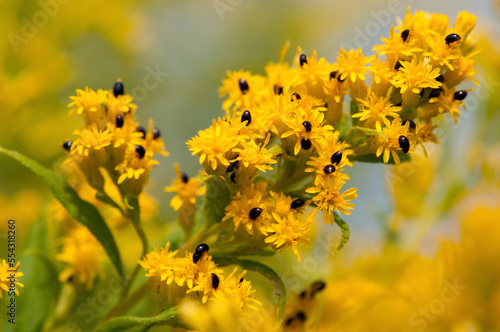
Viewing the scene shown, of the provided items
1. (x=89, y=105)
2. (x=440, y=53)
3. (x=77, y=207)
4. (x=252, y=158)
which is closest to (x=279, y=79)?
(x=252, y=158)

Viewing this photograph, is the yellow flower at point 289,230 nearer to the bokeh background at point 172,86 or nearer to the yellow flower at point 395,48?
the yellow flower at point 395,48

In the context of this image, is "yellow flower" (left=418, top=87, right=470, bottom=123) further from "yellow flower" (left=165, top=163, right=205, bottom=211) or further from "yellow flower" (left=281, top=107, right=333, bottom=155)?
"yellow flower" (left=165, top=163, right=205, bottom=211)

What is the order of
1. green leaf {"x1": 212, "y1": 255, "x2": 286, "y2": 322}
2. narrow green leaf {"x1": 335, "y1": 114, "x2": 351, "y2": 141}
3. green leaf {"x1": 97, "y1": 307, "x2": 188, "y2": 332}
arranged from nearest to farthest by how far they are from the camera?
green leaf {"x1": 97, "y1": 307, "x2": 188, "y2": 332} < green leaf {"x1": 212, "y1": 255, "x2": 286, "y2": 322} < narrow green leaf {"x1": 335, "y1": 114, "x2": 351, "y2": 141}

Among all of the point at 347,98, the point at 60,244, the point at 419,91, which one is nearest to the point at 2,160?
the point at 60,244

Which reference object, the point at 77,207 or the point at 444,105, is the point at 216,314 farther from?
the point at 444,105

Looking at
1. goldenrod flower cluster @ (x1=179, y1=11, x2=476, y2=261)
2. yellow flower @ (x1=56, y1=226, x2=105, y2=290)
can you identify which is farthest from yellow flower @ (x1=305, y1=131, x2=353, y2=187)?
yellow flower @ (x1=56, y1=226, x2=105, y2=290)
